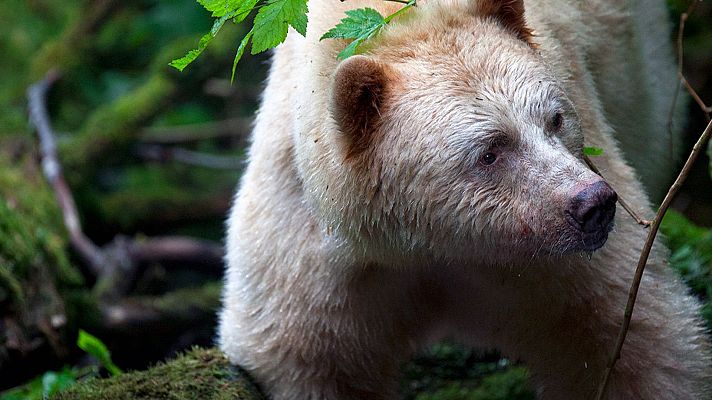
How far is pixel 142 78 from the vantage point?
11.8m

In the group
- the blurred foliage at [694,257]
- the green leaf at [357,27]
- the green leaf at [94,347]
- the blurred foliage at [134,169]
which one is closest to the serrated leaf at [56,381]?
the blurred foliage at [134,169]

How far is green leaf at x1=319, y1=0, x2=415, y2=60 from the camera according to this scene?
139 inches

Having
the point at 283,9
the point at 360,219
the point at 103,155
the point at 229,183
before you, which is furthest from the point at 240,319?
the point at 229,183

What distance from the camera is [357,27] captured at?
11.7 feet

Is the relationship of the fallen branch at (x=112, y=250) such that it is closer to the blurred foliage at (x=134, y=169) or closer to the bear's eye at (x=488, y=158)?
the blurred foliage at (x=134, y=169)

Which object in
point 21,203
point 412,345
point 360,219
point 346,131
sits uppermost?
point 346,131

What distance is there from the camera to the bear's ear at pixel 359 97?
3.56 meters

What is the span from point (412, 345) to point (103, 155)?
5.97m

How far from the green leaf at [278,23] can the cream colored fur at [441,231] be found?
0.35 metres

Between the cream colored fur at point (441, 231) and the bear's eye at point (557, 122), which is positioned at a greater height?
the bear's eye at point (557, 122)

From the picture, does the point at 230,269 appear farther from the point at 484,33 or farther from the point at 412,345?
the point at 484,33

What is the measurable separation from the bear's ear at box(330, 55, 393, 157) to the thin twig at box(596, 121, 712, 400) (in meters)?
1.20

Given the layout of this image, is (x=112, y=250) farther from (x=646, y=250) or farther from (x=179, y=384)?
(x=646, y=250)

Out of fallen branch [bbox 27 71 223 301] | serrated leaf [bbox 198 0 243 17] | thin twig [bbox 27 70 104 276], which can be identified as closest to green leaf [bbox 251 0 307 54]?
serrated leaf [bbox 198 0 243 17]
